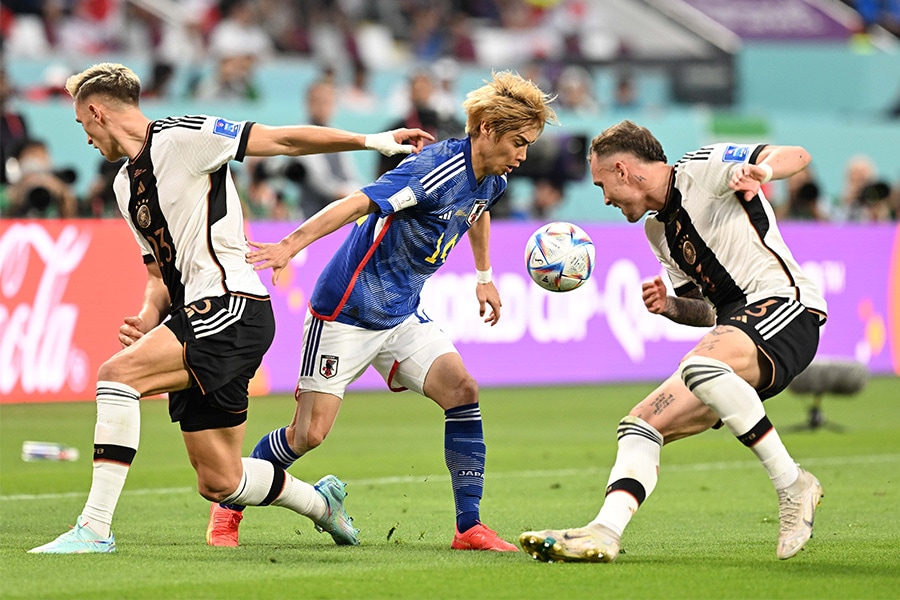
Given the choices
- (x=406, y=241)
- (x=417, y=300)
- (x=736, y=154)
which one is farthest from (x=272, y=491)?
(x=736, y=154)

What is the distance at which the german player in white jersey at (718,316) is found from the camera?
21.0 feet

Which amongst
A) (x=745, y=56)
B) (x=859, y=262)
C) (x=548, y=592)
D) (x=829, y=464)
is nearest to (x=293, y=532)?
(x=548, y=592)

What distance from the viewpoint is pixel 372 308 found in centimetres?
747

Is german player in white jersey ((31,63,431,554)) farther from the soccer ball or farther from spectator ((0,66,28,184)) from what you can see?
spectator ((0,66,28,184))

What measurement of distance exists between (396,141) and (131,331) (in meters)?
1.53

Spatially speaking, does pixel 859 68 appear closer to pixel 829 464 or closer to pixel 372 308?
pixel 829 464

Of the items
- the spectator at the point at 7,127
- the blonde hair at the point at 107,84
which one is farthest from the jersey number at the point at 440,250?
the spectator at the point at 7,127

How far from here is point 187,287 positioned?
6836 millimetres

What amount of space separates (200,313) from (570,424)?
25.5ft

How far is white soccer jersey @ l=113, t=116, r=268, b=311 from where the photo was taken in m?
6.76

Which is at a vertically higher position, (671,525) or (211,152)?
(211,152)

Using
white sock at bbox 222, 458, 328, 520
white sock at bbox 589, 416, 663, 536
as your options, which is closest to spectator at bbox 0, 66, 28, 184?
white sock at bbox 222, 458, 328, 520

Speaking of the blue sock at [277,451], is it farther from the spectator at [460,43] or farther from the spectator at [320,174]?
the spectator at [460,43]

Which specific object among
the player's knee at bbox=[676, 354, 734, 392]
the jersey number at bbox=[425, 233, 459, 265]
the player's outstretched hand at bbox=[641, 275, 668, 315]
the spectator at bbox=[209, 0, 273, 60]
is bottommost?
the player's knee at bbox=[676, 354, 734, 392]
